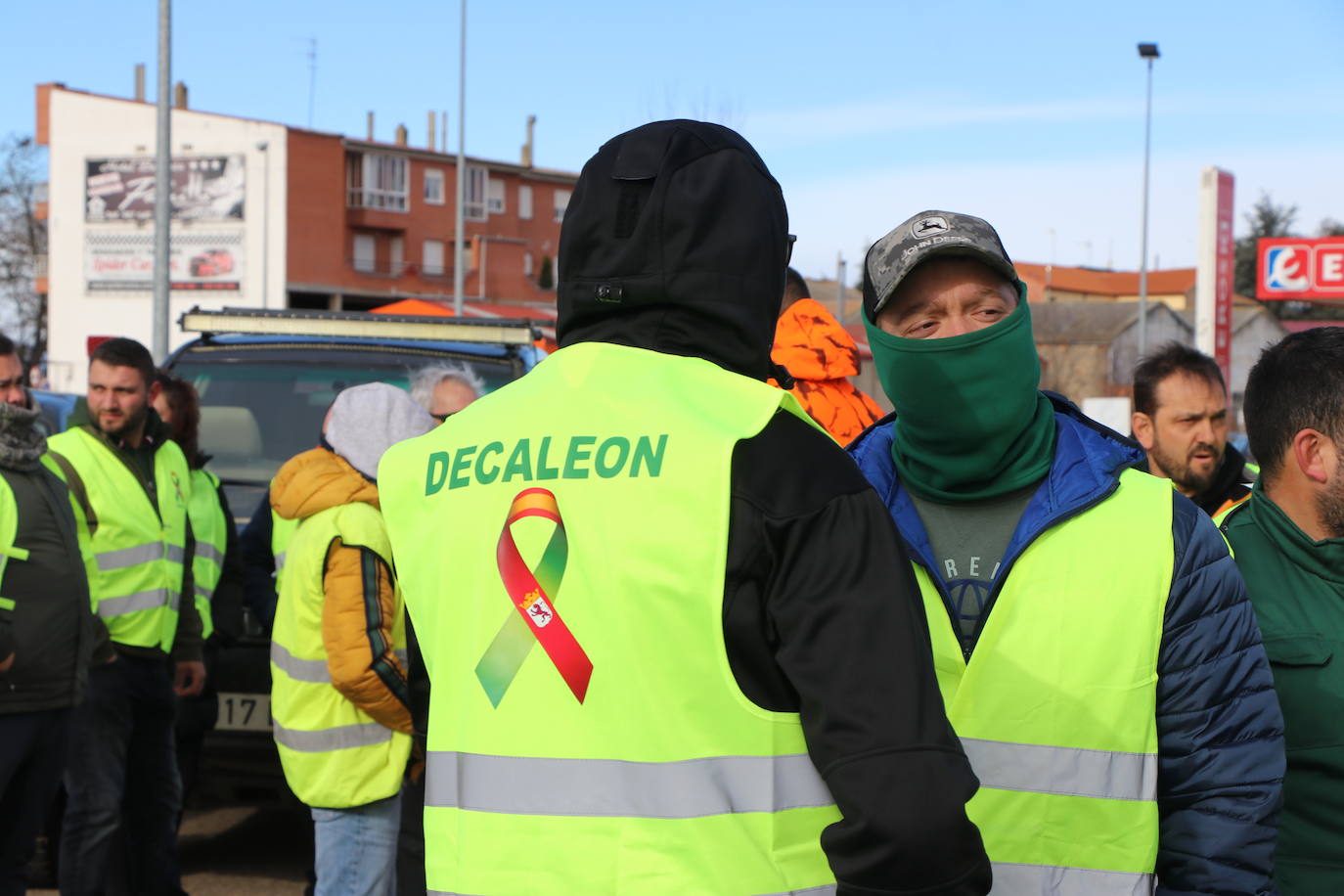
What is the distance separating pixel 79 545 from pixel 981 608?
3.76 meters

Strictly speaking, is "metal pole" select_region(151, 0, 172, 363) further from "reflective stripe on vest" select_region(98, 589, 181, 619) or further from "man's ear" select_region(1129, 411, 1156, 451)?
"man's ear" select_region(1129, 411, 1156, 451)

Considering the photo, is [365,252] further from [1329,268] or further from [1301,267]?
[1329,268]

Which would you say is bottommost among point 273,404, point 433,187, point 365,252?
point 273,404

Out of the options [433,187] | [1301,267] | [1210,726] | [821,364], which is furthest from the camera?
[433,187]

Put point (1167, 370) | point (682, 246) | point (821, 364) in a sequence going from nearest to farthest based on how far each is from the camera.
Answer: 1. point (682, 246)
2. point (821, 364)
3. point (1167, 370)

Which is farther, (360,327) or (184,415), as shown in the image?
(360,327)

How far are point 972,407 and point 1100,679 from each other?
19.4 inches

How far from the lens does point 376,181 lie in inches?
2484

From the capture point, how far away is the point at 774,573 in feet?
5.50

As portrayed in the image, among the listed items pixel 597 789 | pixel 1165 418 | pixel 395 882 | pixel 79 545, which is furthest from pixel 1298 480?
pixel 79 545

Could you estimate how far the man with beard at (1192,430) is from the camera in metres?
5.13

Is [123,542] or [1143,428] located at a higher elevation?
[1143,428]

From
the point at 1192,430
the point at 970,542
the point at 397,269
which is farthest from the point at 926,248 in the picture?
the point at 397,269

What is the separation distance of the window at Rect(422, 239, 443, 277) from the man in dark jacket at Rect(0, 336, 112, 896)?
6225cm
